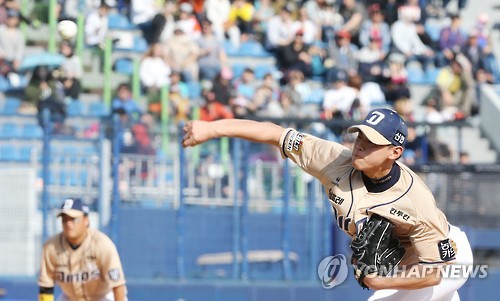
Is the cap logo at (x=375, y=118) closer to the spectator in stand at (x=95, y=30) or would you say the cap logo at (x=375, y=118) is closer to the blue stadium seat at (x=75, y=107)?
the blue stadium seat at (x=75, y=107)

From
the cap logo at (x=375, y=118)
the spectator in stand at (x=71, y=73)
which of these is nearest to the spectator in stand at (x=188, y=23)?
the spectator in stand at (x=71, y=73)

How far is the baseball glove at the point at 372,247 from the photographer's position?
6.45 m

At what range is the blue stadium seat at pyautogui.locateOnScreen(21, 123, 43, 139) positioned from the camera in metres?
13.5

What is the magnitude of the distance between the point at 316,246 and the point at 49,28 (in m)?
7.02

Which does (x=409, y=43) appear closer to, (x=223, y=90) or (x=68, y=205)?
(x=223, y=90)

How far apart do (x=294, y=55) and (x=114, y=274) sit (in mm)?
8911

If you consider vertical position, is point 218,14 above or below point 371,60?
above

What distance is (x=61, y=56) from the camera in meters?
17.1

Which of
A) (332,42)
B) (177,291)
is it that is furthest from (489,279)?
(332,42)

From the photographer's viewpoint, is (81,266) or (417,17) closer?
(81,266)

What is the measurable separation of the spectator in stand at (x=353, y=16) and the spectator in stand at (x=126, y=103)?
15.7ft

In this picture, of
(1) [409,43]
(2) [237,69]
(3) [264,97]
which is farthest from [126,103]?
(1) [409,43]

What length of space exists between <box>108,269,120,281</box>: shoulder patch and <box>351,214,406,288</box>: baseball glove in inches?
166

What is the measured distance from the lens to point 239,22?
19000mm
